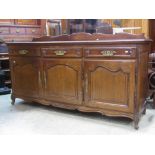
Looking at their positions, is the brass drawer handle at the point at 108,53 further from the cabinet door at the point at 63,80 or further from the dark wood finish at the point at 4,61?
the dark wood finish at the point at 4,61

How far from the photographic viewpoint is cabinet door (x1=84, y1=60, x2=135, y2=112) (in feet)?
6.65

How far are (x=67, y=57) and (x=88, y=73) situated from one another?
291 mm

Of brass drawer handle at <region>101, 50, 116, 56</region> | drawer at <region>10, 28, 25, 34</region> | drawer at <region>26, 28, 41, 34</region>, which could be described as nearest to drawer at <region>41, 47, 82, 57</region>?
brass drawer handle at <region>101, 50, 116, 56</region>

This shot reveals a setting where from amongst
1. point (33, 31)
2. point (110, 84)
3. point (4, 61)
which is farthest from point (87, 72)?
point (33, 31)

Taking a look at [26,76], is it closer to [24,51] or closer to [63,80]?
[24,51]

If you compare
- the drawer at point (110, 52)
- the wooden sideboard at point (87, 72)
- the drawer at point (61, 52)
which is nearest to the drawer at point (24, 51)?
the wooden sideboard at point (87, 72)

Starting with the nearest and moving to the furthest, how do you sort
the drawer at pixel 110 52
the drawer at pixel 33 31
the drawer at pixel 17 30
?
the drawer at pixel 110 52 → the drawer at pixel 17 30 → the drawer at pixel 33 31

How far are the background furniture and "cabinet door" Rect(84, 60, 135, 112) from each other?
1.89 metres

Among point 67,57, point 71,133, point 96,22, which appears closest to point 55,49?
point 67,57

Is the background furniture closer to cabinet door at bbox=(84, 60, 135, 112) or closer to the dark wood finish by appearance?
the dark wood finish

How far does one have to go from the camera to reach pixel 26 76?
2.71 meters

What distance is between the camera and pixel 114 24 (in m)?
4.59

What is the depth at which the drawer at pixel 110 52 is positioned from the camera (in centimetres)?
195
